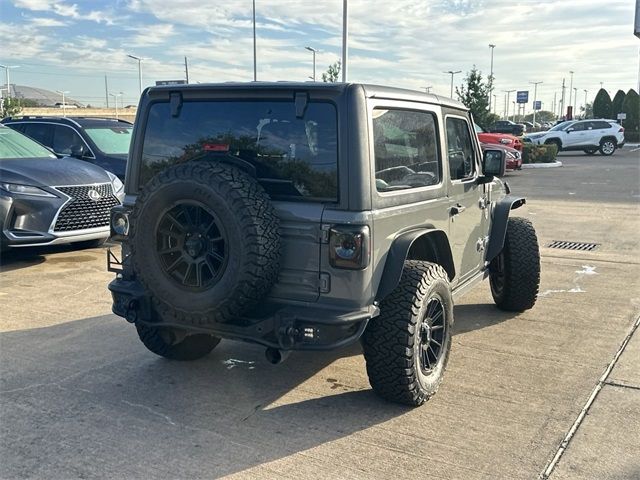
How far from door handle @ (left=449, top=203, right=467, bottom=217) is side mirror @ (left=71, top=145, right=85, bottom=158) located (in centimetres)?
685

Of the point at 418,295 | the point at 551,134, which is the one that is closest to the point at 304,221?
the point at 418,295

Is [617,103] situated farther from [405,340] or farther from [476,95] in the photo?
[405,340]

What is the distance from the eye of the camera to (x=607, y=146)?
101 feet

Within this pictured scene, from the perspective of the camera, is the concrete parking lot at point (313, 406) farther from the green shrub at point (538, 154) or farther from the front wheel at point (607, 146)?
the front wheel at point (607, 146)

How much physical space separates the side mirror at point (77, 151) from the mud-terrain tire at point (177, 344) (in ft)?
19.9

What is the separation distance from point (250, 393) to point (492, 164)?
2.59m

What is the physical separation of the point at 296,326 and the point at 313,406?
2.16 ft

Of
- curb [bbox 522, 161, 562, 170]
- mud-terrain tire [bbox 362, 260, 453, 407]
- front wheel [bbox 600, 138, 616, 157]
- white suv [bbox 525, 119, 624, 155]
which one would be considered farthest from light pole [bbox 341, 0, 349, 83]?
mud-terrain tire [bbox 362, 260, 453, 407]

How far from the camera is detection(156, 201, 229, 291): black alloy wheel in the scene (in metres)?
3.38

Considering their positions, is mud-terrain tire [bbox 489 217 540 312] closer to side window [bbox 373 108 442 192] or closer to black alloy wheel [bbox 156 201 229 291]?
side window [bbox 373 108 442 192]

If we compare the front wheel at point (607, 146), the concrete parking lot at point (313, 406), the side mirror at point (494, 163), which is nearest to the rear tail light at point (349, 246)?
the concrete parking lot at point (313, 406)

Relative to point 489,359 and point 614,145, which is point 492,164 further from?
point 614,145

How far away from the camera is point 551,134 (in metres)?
31.4

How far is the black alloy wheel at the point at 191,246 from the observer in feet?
11.1
